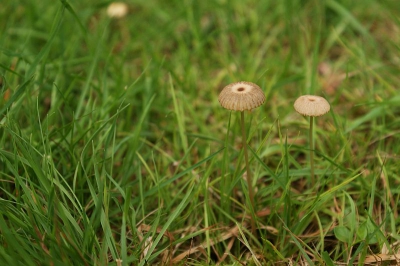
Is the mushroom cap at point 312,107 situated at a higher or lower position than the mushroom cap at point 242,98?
lower

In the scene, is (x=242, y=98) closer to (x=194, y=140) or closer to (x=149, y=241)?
(x=194, y=140)

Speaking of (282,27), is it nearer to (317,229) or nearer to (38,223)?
(317,229)

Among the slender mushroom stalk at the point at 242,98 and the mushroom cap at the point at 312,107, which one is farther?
the mushroom cap at the point at 312,107

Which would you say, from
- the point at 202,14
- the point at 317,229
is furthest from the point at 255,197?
the point at 202,14

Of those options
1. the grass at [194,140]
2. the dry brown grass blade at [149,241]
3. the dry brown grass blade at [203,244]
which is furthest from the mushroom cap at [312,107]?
the dry brown grass blade at [149,241]

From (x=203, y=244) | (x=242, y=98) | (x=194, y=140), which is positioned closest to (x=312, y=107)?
(x=242, y=98)

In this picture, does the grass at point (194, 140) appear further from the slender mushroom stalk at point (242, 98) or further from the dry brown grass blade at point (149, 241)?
the slender mushroom stalk at point (242, 98)

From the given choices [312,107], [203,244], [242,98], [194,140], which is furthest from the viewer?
[194,140]
